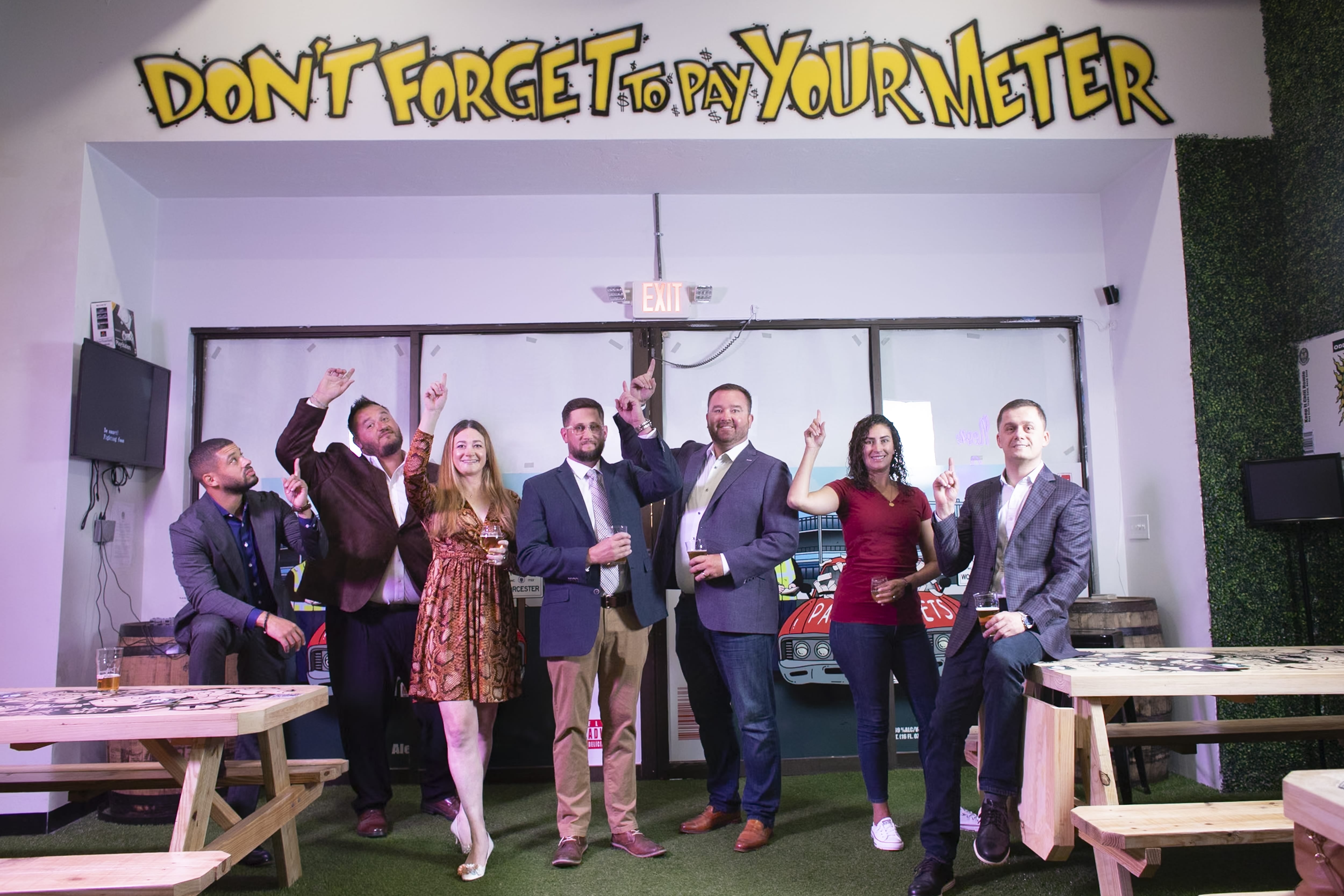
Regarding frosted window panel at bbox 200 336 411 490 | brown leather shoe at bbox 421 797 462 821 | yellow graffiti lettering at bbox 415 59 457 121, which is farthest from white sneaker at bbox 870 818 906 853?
yellow graffiti lettering at bbox 415 59 457 121

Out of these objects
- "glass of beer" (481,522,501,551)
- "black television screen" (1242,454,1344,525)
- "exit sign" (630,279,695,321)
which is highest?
"exit sign" (630,279,695,321)

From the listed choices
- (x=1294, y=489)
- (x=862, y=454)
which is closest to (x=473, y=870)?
(x=862, y=454)

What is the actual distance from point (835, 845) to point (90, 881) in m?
2.36

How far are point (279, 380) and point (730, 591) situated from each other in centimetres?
284

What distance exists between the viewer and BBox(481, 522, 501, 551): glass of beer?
3.22 m

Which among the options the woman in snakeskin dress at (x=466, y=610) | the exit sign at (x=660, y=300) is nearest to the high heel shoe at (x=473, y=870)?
the woman in snakeskin dress at (x=466, y=610)

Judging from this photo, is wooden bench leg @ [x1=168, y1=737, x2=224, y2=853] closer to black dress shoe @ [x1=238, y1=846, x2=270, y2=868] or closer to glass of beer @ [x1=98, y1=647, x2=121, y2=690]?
glass of beer @ [x1=98, y1=647, x2=121, y2=690]

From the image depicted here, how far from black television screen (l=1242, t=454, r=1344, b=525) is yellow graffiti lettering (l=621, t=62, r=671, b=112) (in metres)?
3.18

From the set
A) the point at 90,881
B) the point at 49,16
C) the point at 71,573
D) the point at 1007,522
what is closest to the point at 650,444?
the point at 1007,522

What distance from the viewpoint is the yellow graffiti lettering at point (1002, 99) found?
4312 millimetres

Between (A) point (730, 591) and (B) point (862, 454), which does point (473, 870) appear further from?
(B) point (862, 454)

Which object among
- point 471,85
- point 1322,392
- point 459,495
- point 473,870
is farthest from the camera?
point 471,85

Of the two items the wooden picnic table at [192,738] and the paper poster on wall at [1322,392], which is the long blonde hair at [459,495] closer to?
the wooden picnic table at [192,738]

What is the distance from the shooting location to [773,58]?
14.2 ft
